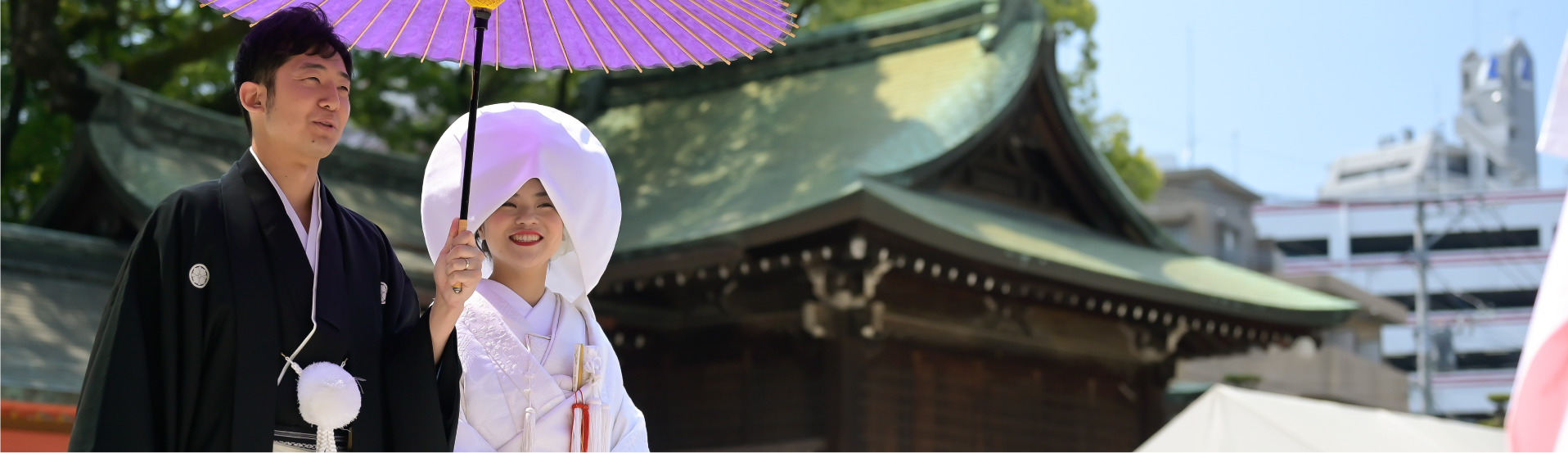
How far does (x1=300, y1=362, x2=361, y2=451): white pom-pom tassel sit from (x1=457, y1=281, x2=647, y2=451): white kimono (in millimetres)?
426

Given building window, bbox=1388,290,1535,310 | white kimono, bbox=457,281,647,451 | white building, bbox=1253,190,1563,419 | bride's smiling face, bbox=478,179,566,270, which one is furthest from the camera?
building window, bbox=1388,290,1535,310

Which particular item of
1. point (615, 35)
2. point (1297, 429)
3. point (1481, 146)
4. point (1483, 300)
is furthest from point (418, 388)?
point (1481, 146)

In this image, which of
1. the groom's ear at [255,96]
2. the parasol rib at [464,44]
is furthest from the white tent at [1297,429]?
the groom's ear at [255,96]

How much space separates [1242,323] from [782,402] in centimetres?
323

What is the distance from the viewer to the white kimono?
258cm

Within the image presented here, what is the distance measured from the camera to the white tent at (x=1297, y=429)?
18.5 ft

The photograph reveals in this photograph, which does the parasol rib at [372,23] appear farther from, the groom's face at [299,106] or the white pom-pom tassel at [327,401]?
the white pom-pom tassel at [327,401]

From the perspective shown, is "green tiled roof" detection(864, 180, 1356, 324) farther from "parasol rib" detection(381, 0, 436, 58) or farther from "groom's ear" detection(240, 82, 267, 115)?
"groom's ear" detection(240, 82, 267, 115)

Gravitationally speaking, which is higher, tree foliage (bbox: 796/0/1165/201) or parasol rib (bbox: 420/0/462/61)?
tree foliage (bbox: 796/0/1165/201)

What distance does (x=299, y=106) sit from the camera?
2.21m

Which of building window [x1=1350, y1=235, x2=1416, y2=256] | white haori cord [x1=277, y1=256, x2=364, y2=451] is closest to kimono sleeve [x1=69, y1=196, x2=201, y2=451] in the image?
white haori cord [x1=277, y1=256, x2=364, y2=451]

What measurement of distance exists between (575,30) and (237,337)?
1.04 meters

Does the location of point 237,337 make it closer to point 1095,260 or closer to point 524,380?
point 524,380

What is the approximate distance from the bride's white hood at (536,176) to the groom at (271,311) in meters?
0.27
